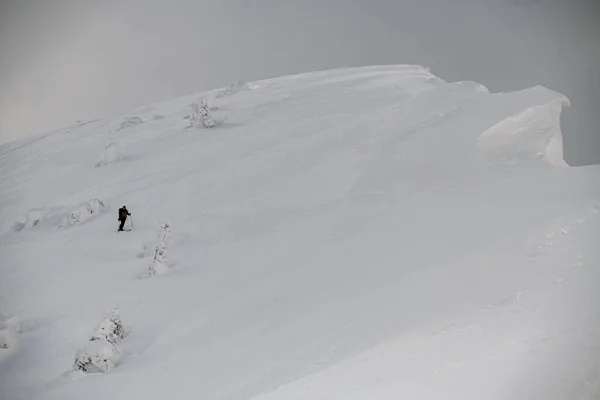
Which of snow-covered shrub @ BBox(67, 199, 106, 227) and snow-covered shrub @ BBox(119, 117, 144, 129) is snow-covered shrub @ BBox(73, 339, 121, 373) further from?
snow-covered shrub @ BBox(119, 117, 144, 129)

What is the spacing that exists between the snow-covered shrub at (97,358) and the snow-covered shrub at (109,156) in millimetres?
9299

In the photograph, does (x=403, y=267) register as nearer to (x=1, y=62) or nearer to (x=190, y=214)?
(x=190, y=214)

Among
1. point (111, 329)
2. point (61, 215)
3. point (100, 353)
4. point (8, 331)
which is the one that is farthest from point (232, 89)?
point (100, 353)

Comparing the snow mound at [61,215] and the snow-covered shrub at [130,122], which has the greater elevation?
the snow-covered shrub at [130,122]

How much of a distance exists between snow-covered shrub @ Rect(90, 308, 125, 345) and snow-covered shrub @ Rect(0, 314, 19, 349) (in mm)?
1530

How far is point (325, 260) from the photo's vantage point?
7.88 m

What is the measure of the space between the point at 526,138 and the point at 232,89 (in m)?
13.7

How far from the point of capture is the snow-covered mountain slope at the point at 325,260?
512 centimetres

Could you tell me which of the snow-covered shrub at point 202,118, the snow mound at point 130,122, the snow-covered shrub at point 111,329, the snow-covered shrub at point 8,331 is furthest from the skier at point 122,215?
the snow mound at point 130,122

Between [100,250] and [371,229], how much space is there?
228 inches

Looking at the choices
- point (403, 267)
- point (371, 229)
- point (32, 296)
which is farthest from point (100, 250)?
point (403, 267)

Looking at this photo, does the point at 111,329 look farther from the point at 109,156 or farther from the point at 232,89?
the point at 232,89

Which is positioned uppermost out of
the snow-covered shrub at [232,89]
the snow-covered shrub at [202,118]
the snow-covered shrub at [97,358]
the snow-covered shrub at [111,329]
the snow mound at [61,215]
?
the snow-covered shrub at [232,89]

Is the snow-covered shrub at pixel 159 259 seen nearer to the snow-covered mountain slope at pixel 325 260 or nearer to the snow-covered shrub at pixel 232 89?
the snow-covered mountain slope at pixel 325 260
